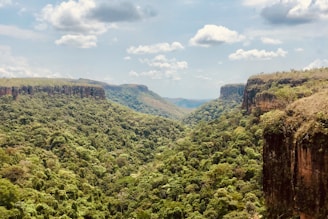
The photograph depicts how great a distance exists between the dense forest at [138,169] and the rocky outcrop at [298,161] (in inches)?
55.9

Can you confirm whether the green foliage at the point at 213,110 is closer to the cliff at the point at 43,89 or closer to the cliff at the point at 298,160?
the cliff at the point at 43,89

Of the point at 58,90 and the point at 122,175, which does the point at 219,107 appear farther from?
the point at 122,175

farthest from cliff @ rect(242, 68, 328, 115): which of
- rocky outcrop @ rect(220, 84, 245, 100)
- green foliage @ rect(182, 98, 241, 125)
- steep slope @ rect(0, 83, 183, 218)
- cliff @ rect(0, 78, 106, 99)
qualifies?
rocky outcrop @ rect(220, 84, 245, 100)

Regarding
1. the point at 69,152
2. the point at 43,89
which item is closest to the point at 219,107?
the point at 43,89

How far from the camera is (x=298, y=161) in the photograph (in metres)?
18.0

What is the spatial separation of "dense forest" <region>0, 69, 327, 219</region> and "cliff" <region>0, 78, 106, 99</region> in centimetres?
1765

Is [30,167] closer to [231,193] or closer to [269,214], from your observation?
[231,193]

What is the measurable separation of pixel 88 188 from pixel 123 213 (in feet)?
24.2

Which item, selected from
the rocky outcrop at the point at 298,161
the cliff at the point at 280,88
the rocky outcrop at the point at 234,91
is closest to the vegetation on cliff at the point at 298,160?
the rocky outcrop at the point at 298,161

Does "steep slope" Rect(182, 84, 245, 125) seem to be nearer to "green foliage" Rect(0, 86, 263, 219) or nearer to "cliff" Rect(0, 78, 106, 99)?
"cliff" Rect(0, 78, 106, 99)

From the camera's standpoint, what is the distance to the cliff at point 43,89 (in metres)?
118

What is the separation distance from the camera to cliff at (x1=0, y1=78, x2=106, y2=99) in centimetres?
11838

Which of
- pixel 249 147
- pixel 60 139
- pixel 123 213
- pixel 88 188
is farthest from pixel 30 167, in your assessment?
pixel 249 147

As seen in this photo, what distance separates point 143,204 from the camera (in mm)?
51000
